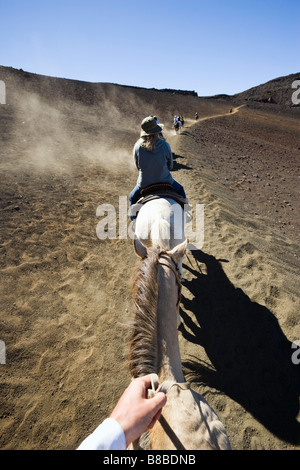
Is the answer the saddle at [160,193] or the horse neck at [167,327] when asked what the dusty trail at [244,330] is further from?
the saddle at [160,193]

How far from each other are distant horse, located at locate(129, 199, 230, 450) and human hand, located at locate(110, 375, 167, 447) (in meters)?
0.19

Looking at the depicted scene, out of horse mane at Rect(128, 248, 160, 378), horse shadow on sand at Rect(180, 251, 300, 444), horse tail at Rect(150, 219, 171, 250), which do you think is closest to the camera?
horse mane at Rect(128, 248, 160, 378)

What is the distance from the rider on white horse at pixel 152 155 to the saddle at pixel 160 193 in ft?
0.35

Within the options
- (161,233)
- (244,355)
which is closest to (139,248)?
(161,233)

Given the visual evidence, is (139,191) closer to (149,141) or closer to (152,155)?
(152,155)

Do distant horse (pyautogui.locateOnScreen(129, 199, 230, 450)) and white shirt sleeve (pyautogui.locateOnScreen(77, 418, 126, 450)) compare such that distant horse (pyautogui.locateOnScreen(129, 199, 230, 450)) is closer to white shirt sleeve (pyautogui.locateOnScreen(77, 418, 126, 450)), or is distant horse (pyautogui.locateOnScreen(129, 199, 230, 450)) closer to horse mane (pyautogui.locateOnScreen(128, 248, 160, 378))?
horse mane (pyautogui.locateOnScreen(128, 248, 160, 378))

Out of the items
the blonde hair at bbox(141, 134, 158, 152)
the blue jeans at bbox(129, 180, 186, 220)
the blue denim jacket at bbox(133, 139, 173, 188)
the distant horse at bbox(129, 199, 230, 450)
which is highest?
the blonde hair at bbox(141, 134, 158, 152)

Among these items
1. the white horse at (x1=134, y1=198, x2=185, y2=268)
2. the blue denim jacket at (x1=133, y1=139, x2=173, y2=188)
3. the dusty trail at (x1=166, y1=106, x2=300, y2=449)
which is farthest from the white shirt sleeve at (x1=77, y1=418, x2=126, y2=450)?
the blue denim jacket at (x1=133, y1=139, x2=173, y2=188)

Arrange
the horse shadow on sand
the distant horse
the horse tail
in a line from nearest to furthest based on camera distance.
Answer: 1. the distant horse
2. the horse tail
3. the horse shadow on sand

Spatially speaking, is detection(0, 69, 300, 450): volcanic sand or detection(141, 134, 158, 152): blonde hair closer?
detection(0, 69, 300, 450): volcanic sand

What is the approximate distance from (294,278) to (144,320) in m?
3.98

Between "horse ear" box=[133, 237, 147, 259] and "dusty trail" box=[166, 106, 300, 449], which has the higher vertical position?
"horse ear" box=[133, 237, 147, 259]

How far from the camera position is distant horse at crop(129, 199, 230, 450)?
147 centimetres

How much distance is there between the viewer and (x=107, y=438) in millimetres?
1146
